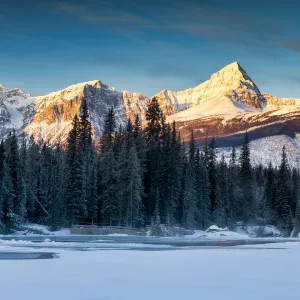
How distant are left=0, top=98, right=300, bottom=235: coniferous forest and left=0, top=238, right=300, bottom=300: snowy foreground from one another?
39495 mm

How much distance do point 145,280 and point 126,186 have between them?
54.1 metres

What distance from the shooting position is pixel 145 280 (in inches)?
589

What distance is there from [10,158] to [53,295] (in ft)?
175

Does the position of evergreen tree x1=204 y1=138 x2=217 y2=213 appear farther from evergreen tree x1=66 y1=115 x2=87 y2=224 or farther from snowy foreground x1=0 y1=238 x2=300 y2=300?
snowy foreground x1=0 y1=238 x2=300 y2=300

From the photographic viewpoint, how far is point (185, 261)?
70.6 ft

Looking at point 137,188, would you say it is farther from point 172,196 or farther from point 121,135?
point 121,135

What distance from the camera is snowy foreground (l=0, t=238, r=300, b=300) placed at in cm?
1236

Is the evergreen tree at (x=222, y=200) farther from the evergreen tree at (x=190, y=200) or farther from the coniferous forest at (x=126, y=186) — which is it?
the evergreen tree at (x=190, y=200)

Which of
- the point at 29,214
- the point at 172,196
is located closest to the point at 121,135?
the point at 172,196

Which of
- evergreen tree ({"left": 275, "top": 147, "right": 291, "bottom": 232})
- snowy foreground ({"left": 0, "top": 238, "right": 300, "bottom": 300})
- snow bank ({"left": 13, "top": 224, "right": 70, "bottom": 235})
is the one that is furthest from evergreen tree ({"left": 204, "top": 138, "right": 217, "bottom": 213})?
snowy foreground ({"left": 0, "top": 238, "right": 300, "bottom": 300})

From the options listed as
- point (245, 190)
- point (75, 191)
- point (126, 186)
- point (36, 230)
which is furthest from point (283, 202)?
point (36, 230)

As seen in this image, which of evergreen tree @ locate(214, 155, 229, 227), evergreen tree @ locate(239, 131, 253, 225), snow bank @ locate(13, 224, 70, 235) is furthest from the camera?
evergreen tree @ locate(239, 131, 253, 225)

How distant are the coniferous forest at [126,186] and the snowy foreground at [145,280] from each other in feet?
130

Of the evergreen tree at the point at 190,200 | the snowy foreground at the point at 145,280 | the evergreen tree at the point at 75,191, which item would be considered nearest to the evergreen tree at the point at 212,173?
the evergreen tree at the point at 190,200
